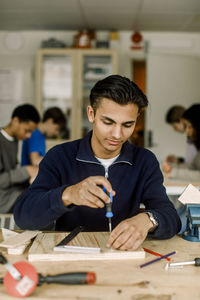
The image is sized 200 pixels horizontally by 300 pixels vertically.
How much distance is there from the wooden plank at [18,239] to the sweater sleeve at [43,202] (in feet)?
0.18

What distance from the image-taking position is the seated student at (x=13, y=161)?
2759 mm

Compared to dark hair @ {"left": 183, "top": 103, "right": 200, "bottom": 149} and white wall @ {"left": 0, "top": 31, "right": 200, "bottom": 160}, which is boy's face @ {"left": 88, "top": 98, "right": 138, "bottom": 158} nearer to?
dark hair @ {"left": 183, "top": 103, "right": 200, "bottom": 149}

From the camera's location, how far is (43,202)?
4.18 feet

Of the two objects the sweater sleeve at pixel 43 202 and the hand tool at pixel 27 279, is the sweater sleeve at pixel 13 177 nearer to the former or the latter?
the sweater sleeve at pixel 43 202

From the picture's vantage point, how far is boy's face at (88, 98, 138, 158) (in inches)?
55.1

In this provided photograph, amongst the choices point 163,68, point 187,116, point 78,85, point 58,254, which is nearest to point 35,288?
point 58,254

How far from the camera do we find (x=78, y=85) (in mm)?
5066

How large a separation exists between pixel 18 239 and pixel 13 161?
1.98m

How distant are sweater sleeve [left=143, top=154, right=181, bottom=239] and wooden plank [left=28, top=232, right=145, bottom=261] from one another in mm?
183

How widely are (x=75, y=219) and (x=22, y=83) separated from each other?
419 cm

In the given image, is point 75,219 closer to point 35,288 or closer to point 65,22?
point 35,288

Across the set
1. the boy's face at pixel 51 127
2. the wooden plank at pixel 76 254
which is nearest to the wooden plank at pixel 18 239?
the wooden plank at pixel 76 254

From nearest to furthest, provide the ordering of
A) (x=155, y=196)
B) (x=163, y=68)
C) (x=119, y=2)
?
(x=155, y=196) → (x=119, y=2) → (x=163, y=68)

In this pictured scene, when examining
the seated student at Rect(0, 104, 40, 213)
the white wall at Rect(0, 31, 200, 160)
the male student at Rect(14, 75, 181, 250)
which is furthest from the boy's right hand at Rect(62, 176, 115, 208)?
the white wall at Rect(0, 31, 200, 160)
